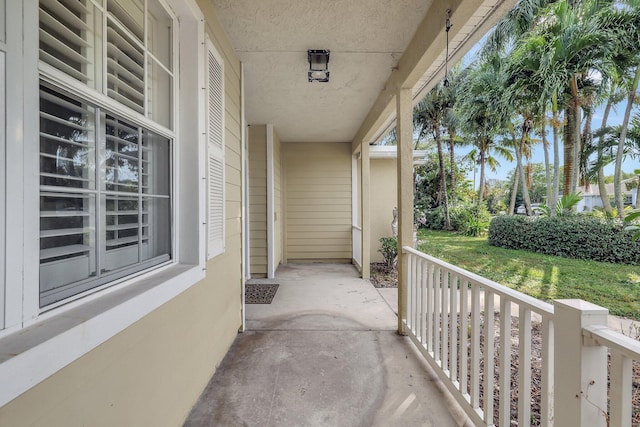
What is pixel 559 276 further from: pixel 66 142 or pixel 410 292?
pixel 66 142

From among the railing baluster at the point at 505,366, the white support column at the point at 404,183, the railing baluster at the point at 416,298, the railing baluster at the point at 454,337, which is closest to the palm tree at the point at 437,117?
the white support column at the point at 404,183

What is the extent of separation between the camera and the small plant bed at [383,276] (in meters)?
4.56

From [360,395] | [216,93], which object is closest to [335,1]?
[216,93]

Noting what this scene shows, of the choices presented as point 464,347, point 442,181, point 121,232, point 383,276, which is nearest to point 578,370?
point 464,347

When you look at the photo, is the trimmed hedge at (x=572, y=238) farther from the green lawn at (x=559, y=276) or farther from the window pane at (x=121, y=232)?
the window pane at (x=121, y=232)

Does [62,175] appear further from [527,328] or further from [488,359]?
[488,359]

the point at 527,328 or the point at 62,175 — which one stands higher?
the point at 62,175

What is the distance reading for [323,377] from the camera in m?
2.07

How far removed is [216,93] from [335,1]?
1.12 meters

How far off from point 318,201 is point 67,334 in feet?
17.6

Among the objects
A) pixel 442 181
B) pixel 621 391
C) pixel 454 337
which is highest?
pixel 442 181

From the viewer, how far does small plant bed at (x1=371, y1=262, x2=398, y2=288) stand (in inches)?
180

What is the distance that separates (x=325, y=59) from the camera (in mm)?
2656

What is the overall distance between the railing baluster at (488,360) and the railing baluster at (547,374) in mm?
331
